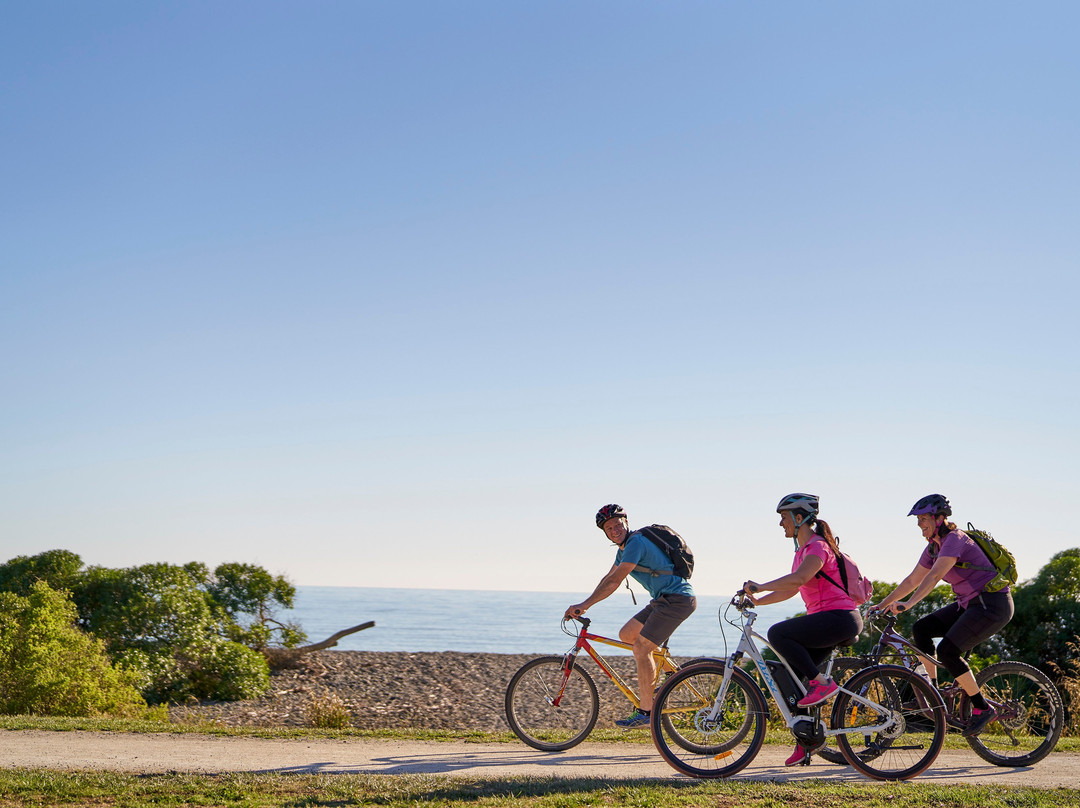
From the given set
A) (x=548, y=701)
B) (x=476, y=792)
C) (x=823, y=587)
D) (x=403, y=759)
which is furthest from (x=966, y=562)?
(x=403, y=759)

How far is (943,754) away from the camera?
27.3ft

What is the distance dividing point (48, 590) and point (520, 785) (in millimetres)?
11450

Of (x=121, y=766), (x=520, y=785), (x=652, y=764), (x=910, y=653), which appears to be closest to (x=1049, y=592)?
(x=910, y=653)

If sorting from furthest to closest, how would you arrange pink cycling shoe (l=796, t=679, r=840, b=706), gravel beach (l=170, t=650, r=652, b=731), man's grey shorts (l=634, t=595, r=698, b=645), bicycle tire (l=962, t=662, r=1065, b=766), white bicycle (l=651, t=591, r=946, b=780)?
gravel beach (l=170, t=650, r=652, b=731)
man's grey shorts (l=634, t=595, r=698, b=645)
bicycle tire (l=962, t=662, r=1065, b=766)
white bicycle (l=651, t=591, r=946, b=780)
pink cycling shoe (l=796, t=679, r=840, b=706)

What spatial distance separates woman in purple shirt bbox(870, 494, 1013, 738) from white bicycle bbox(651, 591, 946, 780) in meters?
0.68

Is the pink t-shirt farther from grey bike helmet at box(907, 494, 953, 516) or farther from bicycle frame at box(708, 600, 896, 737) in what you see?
grey bike helmet at box(907, 494, 953, 516)

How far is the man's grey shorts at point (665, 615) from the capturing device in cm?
780

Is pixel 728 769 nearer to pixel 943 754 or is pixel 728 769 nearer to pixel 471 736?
pixel 943 754

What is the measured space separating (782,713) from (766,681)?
0.90ft

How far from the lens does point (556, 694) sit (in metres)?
8.51

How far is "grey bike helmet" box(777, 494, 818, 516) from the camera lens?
696 cm

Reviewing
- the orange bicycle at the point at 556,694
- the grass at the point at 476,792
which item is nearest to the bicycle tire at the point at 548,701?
the orange bicycle at the point at 556,694

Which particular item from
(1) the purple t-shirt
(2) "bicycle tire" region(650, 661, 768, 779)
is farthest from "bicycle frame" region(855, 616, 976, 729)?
(2) "bicycle tire" region(650, 661, 768, 779)

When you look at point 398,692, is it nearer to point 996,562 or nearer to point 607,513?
point 607,513
